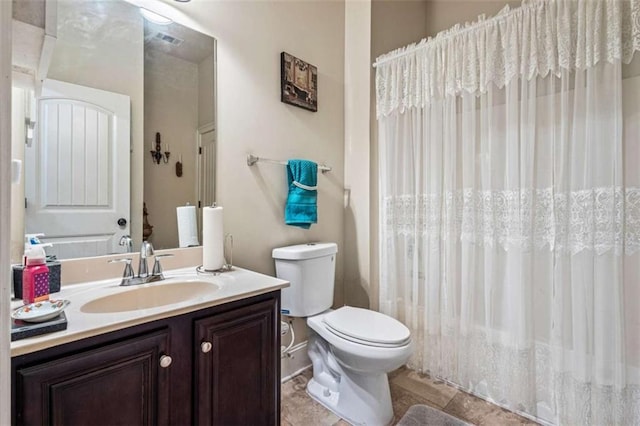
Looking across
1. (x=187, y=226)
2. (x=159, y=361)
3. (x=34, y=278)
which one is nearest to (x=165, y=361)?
(x=159, y=361)

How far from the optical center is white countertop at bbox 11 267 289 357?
74cm

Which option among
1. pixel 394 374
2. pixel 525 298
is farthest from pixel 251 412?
pixel 525 298

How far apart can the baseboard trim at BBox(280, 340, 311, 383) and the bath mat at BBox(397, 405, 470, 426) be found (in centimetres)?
67

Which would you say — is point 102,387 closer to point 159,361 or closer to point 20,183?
point 159,361

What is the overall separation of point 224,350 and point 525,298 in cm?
140

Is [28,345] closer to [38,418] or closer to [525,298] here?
[38,418]

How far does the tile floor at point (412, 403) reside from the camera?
5.07ft

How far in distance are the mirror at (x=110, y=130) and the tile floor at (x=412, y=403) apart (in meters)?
1.03

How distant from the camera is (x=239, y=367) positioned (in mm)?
1094

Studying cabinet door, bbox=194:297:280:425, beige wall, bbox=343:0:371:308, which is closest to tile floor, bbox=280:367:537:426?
cabinet door, bbox=194:297:280:425

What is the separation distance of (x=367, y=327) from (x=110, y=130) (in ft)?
4.65

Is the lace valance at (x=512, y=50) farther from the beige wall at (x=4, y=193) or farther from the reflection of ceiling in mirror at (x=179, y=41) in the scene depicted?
the beige wall at (x=4, y=193)

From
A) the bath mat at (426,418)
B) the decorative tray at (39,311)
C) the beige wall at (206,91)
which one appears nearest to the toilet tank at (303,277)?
the bath mat at (426,418)

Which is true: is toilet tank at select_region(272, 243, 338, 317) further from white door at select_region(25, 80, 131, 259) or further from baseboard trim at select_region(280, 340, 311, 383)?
white door at select_region(25, 80, 131, 259)
